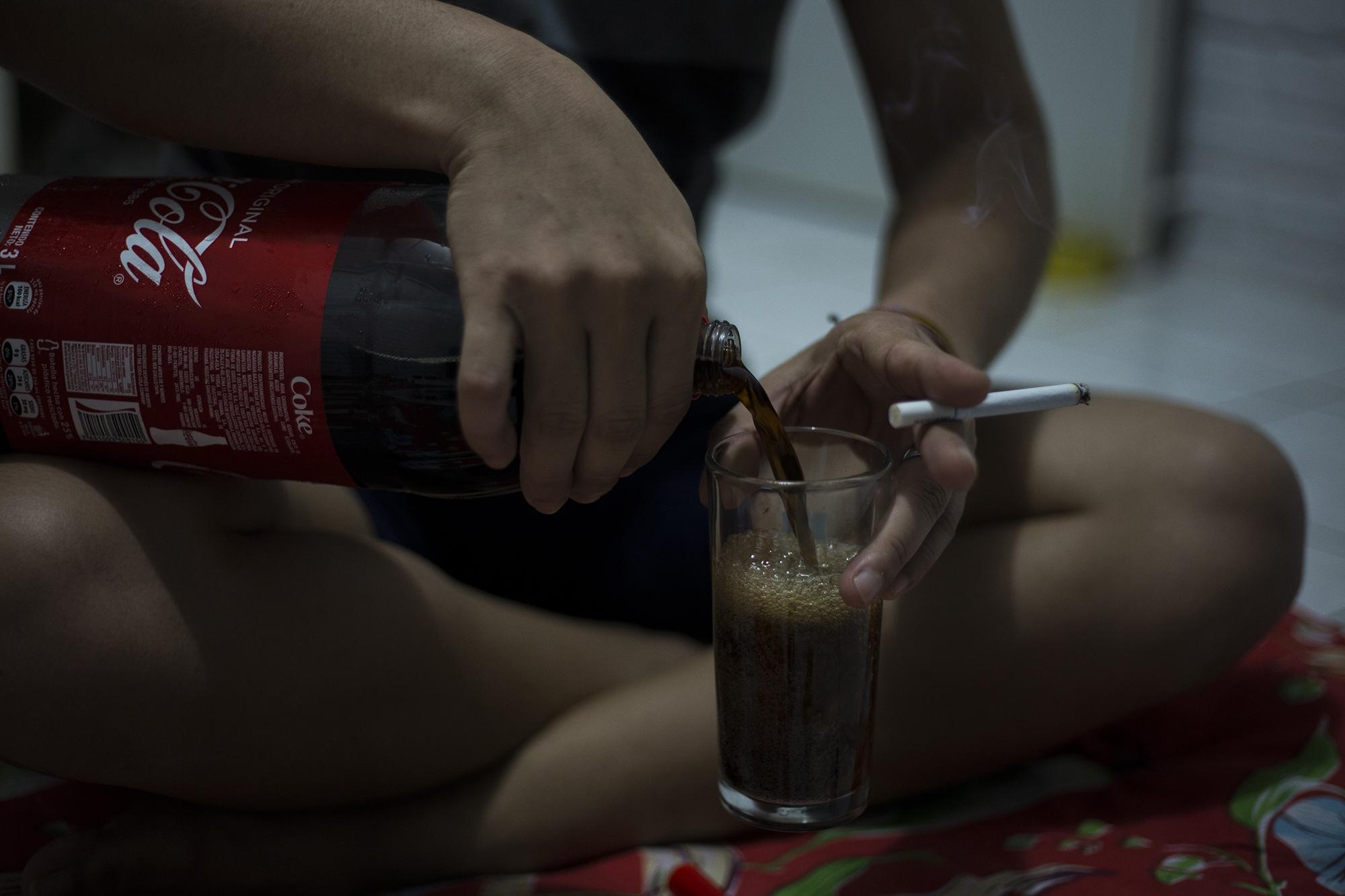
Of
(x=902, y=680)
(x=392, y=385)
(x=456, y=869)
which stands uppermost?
(x=392, y=385)

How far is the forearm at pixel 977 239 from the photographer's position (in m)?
0.90

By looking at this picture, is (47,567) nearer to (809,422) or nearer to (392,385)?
(392,385)

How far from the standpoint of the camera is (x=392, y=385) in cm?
64

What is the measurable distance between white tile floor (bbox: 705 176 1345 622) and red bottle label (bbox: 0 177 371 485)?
1.22 metres

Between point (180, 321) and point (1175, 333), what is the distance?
81.8 inches

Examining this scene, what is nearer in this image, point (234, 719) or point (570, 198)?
point (570, 198)

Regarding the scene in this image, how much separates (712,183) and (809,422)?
372 millimetres

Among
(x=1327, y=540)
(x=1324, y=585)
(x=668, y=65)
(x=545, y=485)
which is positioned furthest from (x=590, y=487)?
(x=1327, y=540)

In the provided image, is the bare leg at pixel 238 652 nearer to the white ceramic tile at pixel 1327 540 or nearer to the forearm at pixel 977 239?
the forearm at pixel 977 239

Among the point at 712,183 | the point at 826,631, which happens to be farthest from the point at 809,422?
the point at 712,183

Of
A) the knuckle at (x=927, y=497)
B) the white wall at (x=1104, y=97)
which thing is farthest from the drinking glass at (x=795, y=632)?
the white wall at (x=1104, y=97)

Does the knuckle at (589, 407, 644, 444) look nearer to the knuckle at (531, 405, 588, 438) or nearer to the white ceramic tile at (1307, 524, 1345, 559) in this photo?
the knuckle at (531, 405, 588, 438)

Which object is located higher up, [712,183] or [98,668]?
[712,183]

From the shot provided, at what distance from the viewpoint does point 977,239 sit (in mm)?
933
